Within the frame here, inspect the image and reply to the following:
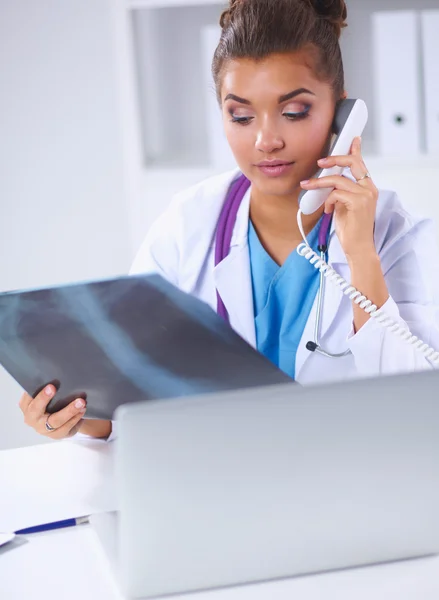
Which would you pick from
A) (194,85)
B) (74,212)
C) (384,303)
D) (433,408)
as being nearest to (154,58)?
(194,85)

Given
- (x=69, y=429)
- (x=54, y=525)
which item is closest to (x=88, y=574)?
(x=54, y=525)

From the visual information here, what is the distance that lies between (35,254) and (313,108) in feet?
5.54

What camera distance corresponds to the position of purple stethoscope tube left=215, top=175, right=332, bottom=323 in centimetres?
163

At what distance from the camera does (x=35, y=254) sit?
2.96m

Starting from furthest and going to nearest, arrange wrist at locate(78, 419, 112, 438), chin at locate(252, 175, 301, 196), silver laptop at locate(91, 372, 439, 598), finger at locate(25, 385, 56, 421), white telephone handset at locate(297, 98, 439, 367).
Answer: chin at locate(252, 175, 301, 196), white telephone handset at locate(297, 98, 439, 367), wrist at locate(78, 419, 112, 438), finger at locate(25, 385, 56, 421), silver laptop at locate(91, 372, 439, 598)

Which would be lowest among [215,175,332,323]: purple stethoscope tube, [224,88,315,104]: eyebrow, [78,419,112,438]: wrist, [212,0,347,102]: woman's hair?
[78,419,112,438]: wrist

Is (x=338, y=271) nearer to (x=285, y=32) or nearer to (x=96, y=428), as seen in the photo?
(x=285, y=32)

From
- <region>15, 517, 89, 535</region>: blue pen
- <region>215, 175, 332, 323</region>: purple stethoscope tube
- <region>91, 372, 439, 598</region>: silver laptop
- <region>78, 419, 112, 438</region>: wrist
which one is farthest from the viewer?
<region>215, 175, 332, 323</region>: purple stethoscope tube

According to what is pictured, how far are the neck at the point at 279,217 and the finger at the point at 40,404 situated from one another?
2.03ft

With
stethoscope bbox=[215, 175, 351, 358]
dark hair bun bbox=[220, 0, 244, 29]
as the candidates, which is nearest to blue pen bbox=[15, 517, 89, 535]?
stethoscope bbox=[215, 175, 351, 358]

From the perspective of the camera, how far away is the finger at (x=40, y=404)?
1207mm

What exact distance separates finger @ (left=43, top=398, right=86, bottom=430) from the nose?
540mm

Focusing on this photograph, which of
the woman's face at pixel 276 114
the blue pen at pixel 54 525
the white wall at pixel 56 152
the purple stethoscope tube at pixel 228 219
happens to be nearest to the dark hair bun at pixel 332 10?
the woman's face at pixel 276 114

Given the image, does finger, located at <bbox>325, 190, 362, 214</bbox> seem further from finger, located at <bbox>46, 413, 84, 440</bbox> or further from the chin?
finger, located at <bbox>46, 413, 84, 440</bbox>
